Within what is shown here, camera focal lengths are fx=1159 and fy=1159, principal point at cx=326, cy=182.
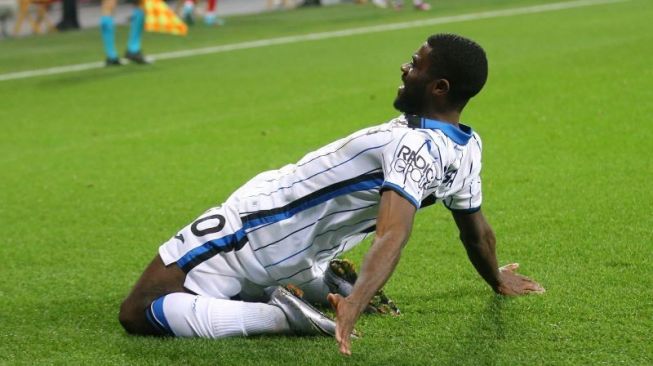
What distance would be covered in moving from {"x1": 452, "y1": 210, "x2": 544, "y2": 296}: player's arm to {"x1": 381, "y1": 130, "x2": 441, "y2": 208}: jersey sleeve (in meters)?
0.67

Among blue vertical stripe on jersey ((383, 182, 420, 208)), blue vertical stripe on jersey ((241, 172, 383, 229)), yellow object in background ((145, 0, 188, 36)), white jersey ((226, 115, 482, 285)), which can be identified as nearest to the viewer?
blue vertical stripe on jersey ((383, 182, 420, 208))

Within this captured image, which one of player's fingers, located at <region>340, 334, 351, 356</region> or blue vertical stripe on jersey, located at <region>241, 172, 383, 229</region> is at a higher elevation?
blue vertical stripe on jersey, located at <region>241, 172, 383, 229</region>

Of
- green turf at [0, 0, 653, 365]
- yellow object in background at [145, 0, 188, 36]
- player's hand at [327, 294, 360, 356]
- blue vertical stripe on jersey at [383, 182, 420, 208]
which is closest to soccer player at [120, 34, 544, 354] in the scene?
blue vertical stripe on jersey at [383, 182, 420, 208]

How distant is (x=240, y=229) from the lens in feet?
16.0

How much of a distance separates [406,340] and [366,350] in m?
0.23

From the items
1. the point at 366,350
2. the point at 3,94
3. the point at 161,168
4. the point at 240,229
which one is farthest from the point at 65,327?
the point at 3,94

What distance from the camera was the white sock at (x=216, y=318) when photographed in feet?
15.8

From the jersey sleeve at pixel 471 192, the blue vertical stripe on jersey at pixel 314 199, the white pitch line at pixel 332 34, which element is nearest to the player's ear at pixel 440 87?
the jersey sleeve at pixel 471 192

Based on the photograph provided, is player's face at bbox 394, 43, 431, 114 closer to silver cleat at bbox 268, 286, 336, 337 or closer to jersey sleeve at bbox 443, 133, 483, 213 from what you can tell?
jersey sleeve at bbox 443, 133, 483, 213

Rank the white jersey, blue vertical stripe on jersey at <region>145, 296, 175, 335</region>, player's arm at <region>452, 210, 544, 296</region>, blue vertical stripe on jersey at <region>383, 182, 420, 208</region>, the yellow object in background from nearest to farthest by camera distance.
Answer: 1. blue vertical stripe on jersey at <region>383, 182, 420, 208</region>
2. the white jersey
3. blue vertical stripe on jersey at <region>145, 296, 175, 335</region>
4. player's arm at <region>452, 210, 544, 296</region>
5. the yellow object in background

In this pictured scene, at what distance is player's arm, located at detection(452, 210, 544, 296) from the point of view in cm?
505

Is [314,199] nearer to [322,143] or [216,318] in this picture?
[216,318]

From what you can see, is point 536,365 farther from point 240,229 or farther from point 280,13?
point 280,13

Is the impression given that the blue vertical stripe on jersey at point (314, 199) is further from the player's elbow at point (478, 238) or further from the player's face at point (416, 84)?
the player's elbow at point (478, 238)
